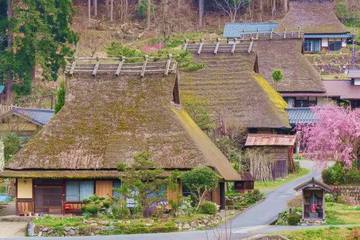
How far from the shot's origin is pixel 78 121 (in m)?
39.9

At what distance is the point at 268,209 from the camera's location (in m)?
37.3

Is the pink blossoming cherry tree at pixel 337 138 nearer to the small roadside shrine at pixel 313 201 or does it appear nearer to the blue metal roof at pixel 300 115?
the small roadside shrine at pixel 313 201

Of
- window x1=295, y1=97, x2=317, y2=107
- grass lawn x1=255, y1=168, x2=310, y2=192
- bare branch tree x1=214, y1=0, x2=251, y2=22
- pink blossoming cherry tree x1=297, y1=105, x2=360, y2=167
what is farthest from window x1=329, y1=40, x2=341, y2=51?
pink blossoming cherry tree x1=297, y1=105, x2=360, y2=167

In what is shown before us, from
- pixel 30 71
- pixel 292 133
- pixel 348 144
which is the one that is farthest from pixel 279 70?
pixel 348 144

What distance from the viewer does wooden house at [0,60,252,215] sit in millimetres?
37875

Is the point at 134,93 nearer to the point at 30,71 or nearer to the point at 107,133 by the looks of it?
the point at 107,133

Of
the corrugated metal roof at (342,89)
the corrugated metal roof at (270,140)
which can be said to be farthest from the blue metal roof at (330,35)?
the corrugated metal roof at (270,140)

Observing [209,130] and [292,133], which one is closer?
[209,130]

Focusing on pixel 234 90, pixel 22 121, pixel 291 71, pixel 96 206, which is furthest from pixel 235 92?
pixel 96 206

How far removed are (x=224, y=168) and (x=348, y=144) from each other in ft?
17.0

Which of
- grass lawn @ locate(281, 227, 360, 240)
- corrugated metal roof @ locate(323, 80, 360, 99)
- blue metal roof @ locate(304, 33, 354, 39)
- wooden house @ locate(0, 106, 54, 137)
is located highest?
blue metal roof @ locate(304, 33, 354, 39)

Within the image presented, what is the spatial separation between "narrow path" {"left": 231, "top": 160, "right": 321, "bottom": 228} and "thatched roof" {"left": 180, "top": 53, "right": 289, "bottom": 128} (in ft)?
18.8

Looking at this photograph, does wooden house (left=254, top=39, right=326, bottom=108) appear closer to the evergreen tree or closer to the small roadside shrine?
the evergreen tree

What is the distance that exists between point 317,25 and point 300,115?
72.0 feet
